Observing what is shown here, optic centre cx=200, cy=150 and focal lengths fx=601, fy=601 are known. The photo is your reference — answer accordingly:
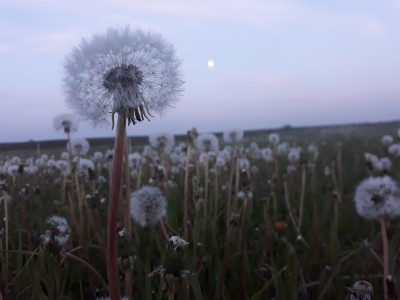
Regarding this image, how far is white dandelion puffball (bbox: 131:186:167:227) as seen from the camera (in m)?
2.92

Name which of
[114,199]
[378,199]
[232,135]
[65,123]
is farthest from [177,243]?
[232,135]

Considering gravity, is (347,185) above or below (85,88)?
below

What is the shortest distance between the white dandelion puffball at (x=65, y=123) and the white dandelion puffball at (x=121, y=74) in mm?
2776

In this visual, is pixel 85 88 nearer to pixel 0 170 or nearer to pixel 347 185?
pixel 0 170

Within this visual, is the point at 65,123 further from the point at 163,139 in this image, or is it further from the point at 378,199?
the point at 378,199

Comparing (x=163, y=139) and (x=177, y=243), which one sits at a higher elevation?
(x=163, y=139)

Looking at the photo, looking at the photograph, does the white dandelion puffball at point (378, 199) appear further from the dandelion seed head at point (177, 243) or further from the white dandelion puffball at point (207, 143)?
the white dandelion puffball at point (207, 143)

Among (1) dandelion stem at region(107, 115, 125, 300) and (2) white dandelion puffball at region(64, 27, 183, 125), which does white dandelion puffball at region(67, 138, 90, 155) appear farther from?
(1) dandelion stem at region(107, 115, 125, 300)

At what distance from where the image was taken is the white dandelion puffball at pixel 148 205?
2.92 m

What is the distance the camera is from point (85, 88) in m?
1.81

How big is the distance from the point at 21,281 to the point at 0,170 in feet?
6.21

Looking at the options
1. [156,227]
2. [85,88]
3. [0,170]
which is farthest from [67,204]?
[85,88]

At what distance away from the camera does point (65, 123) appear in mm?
4609

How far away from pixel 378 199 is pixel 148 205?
1.08 metres
